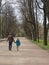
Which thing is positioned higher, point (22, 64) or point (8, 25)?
point (22, 64)

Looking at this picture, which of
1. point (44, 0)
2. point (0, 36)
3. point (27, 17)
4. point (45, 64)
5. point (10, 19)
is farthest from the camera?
point (10, 19)

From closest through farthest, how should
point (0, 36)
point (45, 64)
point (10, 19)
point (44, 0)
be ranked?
1. point (45, 64)
2. point (44, 0)
3. point (0, 36)
4. point (10, 19)

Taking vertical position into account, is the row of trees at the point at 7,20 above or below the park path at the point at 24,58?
below

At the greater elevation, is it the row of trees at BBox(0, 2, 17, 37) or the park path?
the park path

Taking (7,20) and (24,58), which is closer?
(24,58)

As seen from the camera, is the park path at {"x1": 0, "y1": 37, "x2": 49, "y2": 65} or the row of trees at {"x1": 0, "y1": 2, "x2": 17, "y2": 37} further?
the row of trees at {"x1": 0, "y1": 2, "x2": 17, "y2": 37}

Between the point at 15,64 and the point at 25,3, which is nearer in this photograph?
the point at 15,64

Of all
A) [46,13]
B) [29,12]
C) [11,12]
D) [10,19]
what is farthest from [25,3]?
[10,19]

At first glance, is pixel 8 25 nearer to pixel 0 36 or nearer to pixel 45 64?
pixel 0 36

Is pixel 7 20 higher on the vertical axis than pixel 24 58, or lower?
lower

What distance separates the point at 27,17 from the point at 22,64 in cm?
5899

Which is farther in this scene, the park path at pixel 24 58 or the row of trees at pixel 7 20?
the row of trees at pixel 7 20

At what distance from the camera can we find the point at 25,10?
249ft

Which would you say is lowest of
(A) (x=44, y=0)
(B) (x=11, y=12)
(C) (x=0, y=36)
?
(C) (x=0, y=36)
